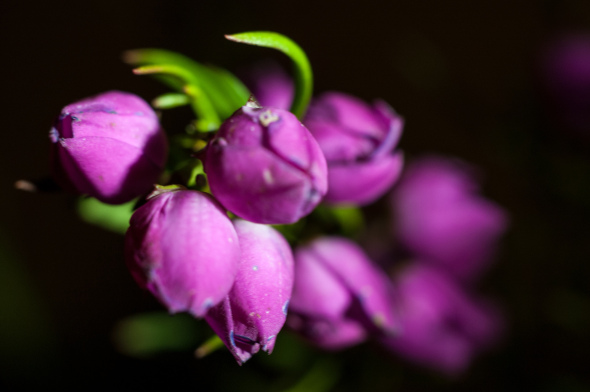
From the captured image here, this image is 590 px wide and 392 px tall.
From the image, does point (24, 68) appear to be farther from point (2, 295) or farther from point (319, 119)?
point (319, 119)

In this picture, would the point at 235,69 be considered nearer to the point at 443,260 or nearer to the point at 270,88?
the point at 270,88

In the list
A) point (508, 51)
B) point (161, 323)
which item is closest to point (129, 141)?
point (161, 323)

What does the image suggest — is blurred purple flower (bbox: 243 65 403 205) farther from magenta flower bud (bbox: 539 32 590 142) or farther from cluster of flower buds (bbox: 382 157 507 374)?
magenta flower bud (bbox: 539 32 590 142)

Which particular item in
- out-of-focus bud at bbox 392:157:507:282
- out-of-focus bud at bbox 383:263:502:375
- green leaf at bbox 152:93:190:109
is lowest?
out-of-focus bud at bbox 383:263:502:375

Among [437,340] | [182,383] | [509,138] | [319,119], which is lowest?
[182,383]

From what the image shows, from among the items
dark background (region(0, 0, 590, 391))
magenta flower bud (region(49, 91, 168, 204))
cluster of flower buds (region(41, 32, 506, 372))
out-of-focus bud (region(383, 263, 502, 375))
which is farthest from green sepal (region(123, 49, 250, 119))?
dark background (region(0, 0, 590, 391))

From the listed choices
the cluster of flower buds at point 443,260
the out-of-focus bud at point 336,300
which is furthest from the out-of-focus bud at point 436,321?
the out-of-focus bud at point 336,300

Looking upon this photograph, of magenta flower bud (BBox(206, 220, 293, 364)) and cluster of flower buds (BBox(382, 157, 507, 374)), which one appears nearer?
magenta flower bud (BBox(206, 220, 293, 364))
